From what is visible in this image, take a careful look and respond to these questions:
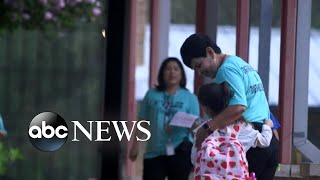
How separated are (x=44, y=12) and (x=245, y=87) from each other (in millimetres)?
3227

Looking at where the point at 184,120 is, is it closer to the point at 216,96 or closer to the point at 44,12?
the point at 44,12

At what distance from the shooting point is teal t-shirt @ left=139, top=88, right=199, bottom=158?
410 inches

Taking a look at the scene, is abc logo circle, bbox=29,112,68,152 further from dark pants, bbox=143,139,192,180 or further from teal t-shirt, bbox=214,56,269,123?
dark pants, bbox=143,139,192,180

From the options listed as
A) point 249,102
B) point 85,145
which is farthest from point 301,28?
point 249,102

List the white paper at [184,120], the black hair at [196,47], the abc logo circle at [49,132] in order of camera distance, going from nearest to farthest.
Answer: the abc logo circle at [49,132] → the black hair at [196,47] → the white paper at [184,120]

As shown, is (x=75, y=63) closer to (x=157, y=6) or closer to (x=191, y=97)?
(x=157, y=6)

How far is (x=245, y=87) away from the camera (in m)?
8.19

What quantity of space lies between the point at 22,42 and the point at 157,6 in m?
1.49

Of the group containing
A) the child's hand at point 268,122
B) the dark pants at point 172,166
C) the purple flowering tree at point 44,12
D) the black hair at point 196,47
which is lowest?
the dark pants at point 172,166

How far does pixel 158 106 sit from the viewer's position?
1047 centimetres

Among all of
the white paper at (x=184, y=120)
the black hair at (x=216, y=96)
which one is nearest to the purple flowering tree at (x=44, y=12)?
the white paper at (x=184, y=120)

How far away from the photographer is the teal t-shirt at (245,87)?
8.09 metres

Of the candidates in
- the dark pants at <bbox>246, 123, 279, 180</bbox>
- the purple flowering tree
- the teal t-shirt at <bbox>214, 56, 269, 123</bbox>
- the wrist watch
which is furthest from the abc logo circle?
the purple flowering tree

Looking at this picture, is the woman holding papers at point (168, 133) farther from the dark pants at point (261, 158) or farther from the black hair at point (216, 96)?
the black hair at point (216, 96)
